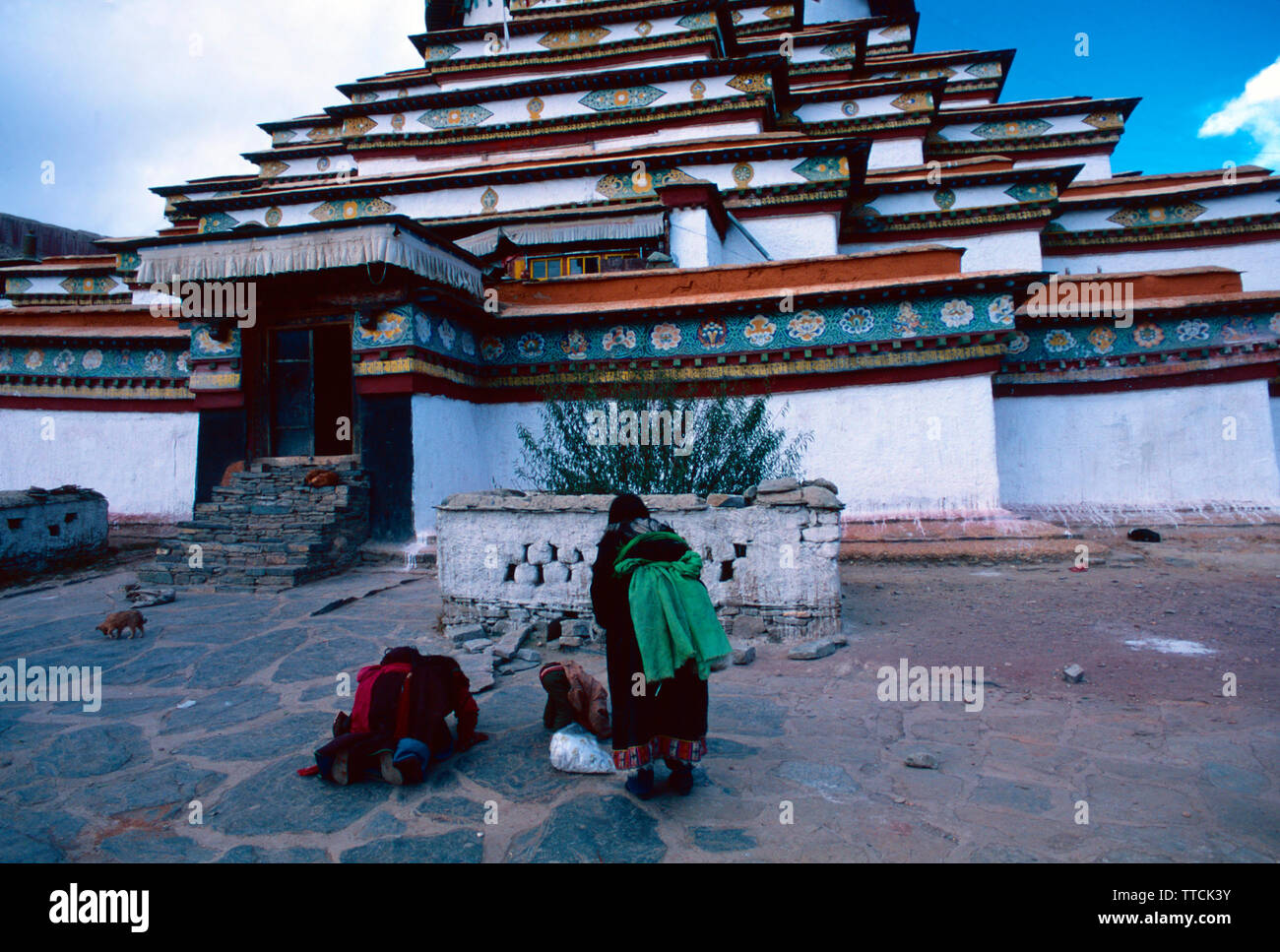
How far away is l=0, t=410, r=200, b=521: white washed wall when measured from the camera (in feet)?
35.5

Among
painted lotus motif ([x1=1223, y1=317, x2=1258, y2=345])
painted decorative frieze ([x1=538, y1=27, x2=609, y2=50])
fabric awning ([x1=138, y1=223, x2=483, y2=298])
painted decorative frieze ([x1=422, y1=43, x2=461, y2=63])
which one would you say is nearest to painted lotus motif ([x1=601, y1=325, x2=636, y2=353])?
fabric awning ([x1=138, y1=223, x2=483, y2=298])

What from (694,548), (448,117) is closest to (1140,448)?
(694,548)

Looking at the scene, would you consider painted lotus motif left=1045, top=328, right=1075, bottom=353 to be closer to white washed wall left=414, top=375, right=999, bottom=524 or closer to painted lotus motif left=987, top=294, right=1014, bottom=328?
painted lotus motif left=987, top=294, right=1014, bottom=328

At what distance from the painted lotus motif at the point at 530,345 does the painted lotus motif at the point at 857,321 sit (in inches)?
170

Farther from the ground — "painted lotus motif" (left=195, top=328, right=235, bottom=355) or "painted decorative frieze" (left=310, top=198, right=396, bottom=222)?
"painted decorative frieze" (left=310, top=198, right=396, bottom=222)

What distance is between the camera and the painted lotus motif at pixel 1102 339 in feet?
32.3

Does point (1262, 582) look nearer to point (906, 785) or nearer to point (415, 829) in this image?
point (906, 785)

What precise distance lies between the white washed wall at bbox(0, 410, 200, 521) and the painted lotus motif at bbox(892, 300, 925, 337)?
35.5 ft

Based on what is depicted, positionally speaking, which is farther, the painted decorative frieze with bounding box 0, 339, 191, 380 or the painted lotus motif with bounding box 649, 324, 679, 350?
the painted decorative frieze with bounding box 0, 339, 191, 380

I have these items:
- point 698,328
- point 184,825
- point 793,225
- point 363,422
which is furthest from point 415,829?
point 793,225

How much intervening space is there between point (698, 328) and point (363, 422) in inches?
186

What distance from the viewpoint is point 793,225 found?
12555 mm

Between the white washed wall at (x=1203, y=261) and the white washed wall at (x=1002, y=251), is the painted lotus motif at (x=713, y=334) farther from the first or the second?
the white washed wall at (x=1203, y=261)

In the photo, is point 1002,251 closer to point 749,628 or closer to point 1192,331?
point 1192,331
